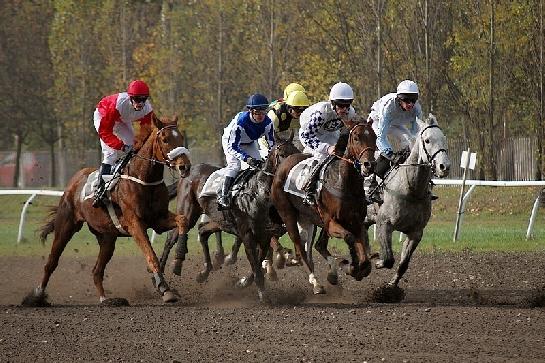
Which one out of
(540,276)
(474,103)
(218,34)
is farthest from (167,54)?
(540,276)

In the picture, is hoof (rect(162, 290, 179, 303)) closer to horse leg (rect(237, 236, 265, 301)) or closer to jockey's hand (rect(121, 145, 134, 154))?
Answer: horse leg (rect(237, 236, 265, 301))

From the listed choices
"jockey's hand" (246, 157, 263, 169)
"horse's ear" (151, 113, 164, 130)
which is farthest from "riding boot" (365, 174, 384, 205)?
"horse's ear" (151, 113, 164, 130)

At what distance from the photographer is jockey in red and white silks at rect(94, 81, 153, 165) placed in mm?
12883

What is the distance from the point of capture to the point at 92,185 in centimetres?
1309

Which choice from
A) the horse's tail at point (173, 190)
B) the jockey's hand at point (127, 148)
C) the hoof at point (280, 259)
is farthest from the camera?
the horse's tail at point (173, 190)

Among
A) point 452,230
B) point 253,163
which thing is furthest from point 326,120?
point 452,230

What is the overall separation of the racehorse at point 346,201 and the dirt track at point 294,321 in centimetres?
44

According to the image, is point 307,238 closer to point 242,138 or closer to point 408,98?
point 242,138

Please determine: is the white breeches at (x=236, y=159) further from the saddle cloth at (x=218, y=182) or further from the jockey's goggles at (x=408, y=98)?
the jockey's goggles at (x=408, y=98)

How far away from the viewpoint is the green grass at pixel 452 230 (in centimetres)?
1905

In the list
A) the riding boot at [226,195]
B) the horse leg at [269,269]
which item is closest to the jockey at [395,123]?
the riding boot at [226,195]

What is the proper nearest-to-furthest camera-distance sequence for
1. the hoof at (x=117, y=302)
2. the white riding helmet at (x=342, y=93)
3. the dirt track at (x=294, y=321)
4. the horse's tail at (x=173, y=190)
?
the dirt track at (x=294, y=321), the hoof at (x=117, y=302), the white riding helmet at (x=342, y=93), the horse's tail at (x=173, y=190)

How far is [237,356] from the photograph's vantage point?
28.8ft

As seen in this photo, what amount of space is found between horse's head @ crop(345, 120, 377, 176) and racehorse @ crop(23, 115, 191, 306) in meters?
1.58
